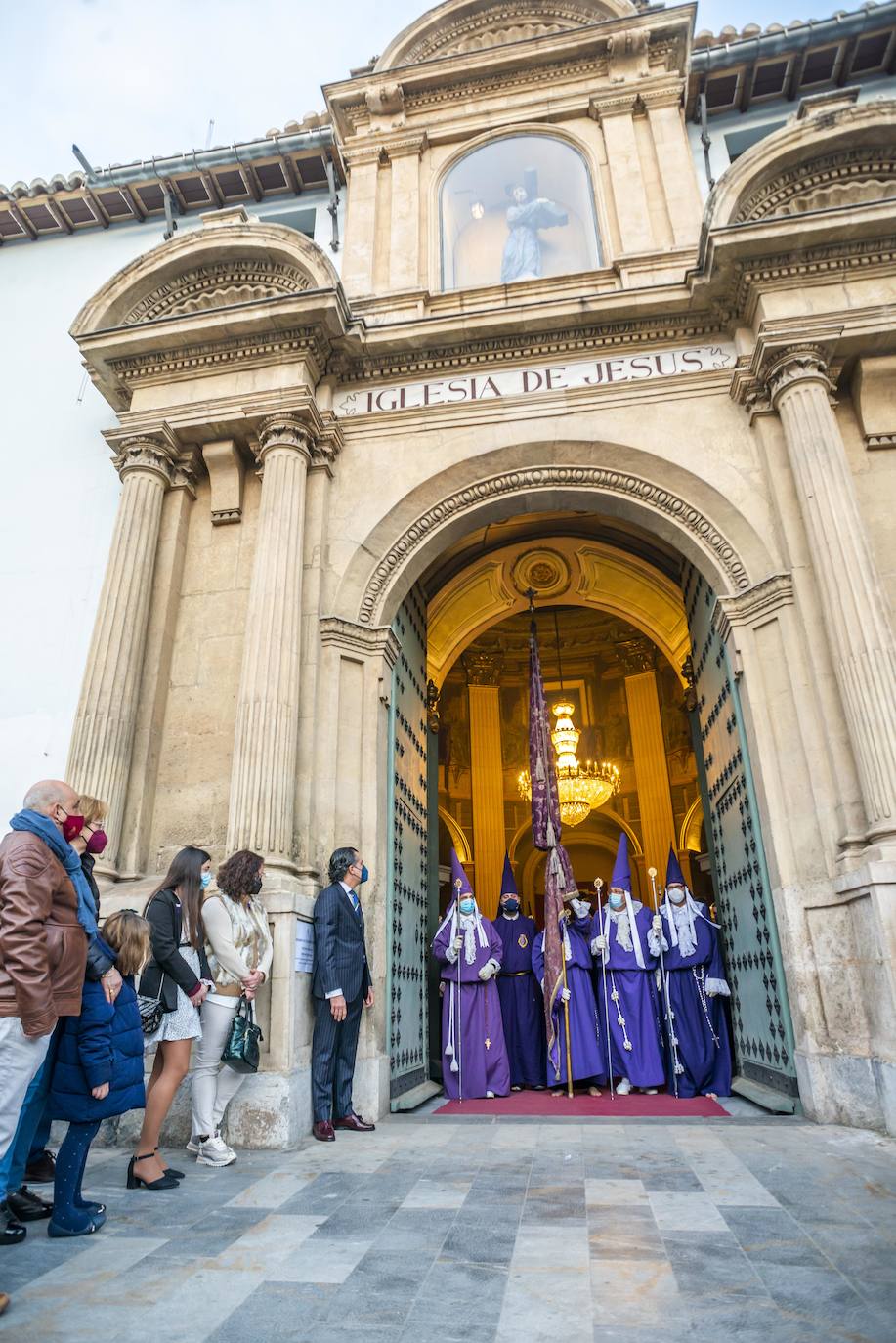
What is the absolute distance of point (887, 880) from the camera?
4789 mm

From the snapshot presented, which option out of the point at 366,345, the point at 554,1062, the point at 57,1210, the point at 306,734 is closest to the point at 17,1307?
the point at 57,1210

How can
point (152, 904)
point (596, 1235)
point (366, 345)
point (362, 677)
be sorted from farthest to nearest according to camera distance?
point (366, 345), point (362, 677), point (152, 904), point (596, 1235)

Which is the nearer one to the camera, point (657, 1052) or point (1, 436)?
point (657, 1052)

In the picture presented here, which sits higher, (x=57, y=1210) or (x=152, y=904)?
(x=152, y=904)

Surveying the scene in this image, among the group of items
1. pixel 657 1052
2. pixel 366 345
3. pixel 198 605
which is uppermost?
pixel 366 345

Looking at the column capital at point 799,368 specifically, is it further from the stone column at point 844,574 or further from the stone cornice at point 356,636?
the stone cornice at point 356,636

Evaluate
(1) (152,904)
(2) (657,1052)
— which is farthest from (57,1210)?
(2) (657,1052)

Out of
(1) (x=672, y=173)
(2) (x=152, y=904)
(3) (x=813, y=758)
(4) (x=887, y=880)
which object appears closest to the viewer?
(2) (x=152, y=904)

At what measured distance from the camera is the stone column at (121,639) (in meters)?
6.15

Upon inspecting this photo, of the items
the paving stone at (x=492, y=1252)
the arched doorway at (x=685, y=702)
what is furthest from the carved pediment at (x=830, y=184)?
the paving stone at (x=492, y=1252)

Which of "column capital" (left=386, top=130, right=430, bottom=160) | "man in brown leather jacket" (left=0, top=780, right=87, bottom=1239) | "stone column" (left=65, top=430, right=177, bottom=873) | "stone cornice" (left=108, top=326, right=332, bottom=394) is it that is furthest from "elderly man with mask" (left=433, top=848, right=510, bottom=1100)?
"column capital" (left=386, top=130, right=430, bottom=160)

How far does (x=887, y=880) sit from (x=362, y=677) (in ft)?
13.1

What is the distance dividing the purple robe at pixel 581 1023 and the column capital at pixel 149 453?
5.40m

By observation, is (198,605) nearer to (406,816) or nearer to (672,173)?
(406,816)
